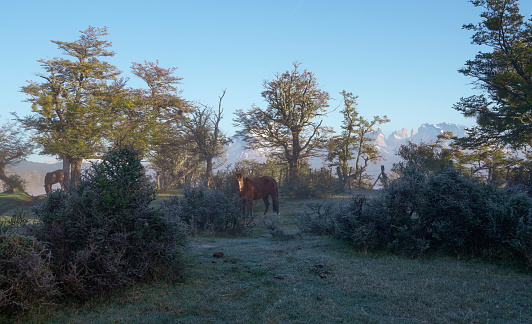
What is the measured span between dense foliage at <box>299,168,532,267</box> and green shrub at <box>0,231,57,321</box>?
6.15 m

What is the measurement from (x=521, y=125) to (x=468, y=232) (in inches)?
861

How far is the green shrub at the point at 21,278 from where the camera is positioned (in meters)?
3.99

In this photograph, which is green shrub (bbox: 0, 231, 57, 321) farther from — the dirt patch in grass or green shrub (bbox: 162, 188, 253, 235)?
the dirt patch in grass

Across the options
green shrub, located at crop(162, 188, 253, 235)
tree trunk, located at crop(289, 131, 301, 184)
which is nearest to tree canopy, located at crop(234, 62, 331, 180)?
tree trunk, located at crop(289, 131, 301, 184)

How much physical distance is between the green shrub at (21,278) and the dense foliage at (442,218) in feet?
20.2

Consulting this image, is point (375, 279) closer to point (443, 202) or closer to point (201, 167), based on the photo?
point (443, 202)

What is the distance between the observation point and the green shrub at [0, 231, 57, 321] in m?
3.99

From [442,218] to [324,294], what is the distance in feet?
13.5

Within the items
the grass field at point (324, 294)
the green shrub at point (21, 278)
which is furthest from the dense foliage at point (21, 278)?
the grass field at point (324, 294)

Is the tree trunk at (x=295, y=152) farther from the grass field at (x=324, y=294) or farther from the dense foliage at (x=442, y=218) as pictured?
the grass field at (x=324, y=294)

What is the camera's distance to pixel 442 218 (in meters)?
7.71

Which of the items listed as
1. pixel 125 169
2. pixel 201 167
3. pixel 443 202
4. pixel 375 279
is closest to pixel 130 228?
pixel 125 169

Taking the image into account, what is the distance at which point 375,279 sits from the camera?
5.85m

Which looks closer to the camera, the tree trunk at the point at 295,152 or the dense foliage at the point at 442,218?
the dense foliage at the point at 442,218
